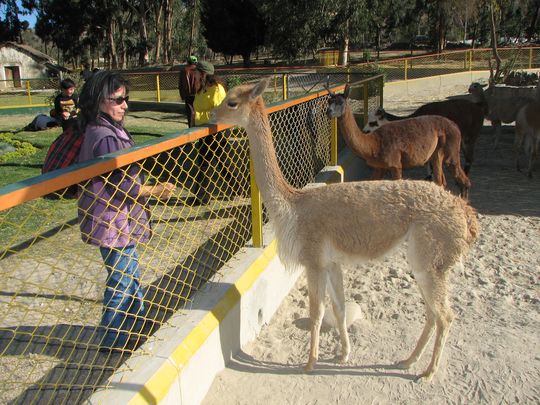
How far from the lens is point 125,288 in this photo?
9.90 feet

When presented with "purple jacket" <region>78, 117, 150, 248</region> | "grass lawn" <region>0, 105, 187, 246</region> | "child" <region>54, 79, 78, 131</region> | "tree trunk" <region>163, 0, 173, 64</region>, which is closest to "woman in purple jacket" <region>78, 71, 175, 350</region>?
"purple jacket" <region>78, 117, 150, 248</region>

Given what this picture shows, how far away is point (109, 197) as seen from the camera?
2.70m

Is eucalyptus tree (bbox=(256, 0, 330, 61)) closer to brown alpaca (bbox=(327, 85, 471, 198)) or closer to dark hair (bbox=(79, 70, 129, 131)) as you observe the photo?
brown alpaca (bbox=(327, 85, 471, 198))

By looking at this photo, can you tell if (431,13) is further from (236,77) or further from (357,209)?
(357,209)

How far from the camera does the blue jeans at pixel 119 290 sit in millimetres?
2809

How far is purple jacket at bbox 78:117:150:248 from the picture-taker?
2598 mm

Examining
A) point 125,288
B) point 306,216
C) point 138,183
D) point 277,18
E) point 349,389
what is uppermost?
point 277,18

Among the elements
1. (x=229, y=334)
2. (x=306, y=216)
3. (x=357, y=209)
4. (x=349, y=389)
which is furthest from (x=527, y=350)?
(x=229, y=334)

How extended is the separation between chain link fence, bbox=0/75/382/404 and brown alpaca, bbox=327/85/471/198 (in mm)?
366

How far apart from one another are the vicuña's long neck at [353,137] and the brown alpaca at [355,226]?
3008 mm

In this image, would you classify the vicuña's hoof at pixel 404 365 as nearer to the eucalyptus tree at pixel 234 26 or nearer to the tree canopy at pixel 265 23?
the tree canopy at pixel 265 23

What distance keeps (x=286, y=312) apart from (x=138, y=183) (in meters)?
1.82

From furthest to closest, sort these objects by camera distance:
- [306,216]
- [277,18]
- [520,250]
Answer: [277,18]
[520,250]
[306,216]

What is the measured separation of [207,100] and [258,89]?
307 cm
